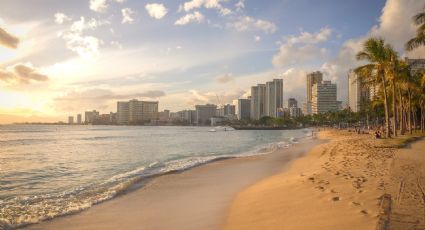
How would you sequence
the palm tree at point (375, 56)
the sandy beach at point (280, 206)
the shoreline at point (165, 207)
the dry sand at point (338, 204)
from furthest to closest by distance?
the palm tree at point (375, 56), the shoreline at point (165, 207), the sandy beach at point (280, 206), the dry sand at point (338, 204)

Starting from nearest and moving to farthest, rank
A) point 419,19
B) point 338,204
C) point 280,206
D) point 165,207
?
point 338,204
point 280,206
point 165,207
point 419,19

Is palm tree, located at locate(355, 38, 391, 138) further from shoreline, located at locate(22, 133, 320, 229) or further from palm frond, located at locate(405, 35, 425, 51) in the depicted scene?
shoreline, located at locate(22, 133, 320, 229)

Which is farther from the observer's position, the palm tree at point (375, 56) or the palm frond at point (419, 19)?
the palm tree at point (375, 56)

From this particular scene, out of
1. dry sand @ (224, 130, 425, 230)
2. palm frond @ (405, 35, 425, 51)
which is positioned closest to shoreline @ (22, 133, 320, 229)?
dry sand @ (224, 130, 425, 230)

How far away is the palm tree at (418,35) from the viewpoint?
21.3m

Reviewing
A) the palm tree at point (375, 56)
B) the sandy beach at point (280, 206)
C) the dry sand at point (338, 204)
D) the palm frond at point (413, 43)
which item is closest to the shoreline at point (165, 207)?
the sandy beach at point (280, 206)

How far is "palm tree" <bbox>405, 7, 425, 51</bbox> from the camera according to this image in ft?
69.8

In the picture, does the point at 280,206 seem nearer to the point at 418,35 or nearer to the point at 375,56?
the point at 418,35

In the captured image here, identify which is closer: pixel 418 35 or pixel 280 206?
pixel 280 206

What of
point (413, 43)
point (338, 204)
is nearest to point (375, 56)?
point (413, 43)

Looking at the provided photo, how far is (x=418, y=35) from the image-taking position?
2166cm

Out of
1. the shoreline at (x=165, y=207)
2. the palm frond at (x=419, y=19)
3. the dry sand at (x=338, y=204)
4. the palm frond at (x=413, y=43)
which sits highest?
the palm frond at (x=419, y=19)

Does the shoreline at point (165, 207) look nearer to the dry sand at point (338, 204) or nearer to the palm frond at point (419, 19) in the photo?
the dry sand at point (338, 204)

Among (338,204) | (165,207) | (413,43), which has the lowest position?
(165,207)
